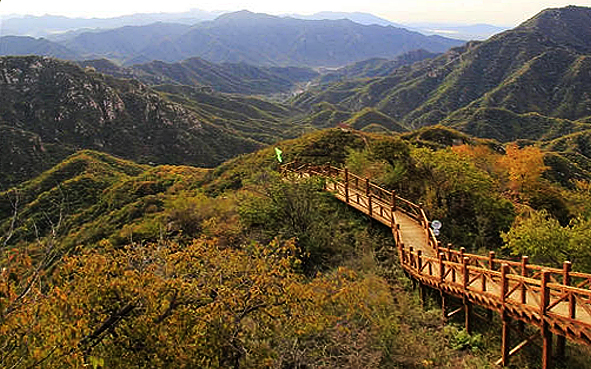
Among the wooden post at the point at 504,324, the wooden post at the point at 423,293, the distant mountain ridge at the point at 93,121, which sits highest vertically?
the wooden post at the point at 504,324

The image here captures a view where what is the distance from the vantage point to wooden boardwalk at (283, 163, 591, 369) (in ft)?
29.3

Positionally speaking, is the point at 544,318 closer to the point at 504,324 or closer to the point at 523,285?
the point at 523,285

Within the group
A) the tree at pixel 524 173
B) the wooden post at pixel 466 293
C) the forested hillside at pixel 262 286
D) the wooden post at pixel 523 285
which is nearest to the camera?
the forested hillside at pixel 262 286

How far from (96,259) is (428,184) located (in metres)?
18.5

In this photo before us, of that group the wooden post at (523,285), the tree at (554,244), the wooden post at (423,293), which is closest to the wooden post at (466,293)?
the wooden post at (523,285)

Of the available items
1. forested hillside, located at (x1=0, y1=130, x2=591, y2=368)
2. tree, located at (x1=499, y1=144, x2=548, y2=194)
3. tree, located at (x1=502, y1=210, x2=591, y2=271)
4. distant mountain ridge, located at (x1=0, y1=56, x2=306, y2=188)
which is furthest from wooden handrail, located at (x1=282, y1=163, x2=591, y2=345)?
distant mountain ridge, located at (x1=0, y1=56, x2=306, y2=188)

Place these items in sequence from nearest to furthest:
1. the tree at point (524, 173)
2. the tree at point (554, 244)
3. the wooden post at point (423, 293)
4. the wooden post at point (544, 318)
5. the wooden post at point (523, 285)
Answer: the wooden post at point (544, 318) < the wooden post at point (523, 285) < the wooden post at point (423, 293) < the tree at point (554, 244) < the tree at point (524, 173)

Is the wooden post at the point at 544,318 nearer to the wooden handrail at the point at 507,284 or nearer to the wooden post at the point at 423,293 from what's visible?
the wooden handrail at the point at 507,284

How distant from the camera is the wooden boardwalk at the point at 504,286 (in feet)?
29.3

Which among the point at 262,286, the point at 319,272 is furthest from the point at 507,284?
the point at 319,272

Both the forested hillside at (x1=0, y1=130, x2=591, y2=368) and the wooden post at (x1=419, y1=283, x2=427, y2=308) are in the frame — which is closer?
the forested hillside at (x1=0, y1=130, x2=591, y2=368)

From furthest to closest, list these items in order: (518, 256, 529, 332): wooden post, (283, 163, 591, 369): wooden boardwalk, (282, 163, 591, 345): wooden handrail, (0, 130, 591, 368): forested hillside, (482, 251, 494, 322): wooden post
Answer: (482, 251, 494, 322): wooden post < (518, 256, 529, 332): wooden post < (283, 163, 591, 369): wooden boardwalk < (282, 163, 591, 345): wooden handrail < (0, 130, 591, 368): forested hillside

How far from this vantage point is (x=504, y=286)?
33.7ft

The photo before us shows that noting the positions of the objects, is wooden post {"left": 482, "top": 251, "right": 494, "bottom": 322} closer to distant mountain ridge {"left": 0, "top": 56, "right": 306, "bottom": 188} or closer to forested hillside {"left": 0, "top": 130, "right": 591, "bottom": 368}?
forested hillside {"left": 0, "top": 130, "right": 591, "bottom": 368}
